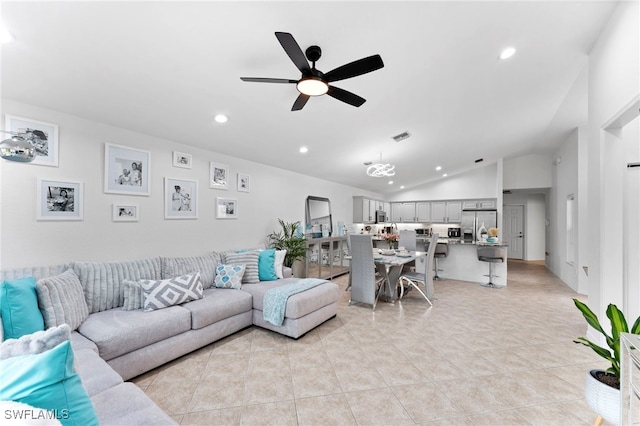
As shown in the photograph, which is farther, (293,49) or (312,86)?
(312,86)

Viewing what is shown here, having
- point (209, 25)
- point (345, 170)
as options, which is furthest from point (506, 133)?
point (209, 25)

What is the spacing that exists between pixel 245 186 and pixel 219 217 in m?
0.75

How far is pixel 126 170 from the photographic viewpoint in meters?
3.14

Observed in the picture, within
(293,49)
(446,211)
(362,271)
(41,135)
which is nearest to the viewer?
(293,49)

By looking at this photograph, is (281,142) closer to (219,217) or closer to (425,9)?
(219,217)

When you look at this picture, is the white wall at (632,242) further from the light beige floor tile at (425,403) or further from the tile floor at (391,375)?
the light beige floor tile at (425,403)

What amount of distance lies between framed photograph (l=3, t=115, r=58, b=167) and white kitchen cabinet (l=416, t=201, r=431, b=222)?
8.86m

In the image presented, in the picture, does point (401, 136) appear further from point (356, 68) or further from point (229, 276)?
point (229, 276)

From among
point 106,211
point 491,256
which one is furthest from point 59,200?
point 491,256

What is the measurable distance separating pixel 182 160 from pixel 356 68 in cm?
283

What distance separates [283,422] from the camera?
183 centimetres

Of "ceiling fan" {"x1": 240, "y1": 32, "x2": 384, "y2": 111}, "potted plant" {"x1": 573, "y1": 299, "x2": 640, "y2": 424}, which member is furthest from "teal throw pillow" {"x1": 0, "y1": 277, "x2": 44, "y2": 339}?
"potted plant" {"x1": 573, "y1": 299, "x2": 640, "y2": 424}

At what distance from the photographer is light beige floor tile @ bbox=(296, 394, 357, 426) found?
1.84 metres

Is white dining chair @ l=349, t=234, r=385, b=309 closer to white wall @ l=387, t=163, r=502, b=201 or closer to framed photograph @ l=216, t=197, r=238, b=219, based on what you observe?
framed photograph @ l=216, t=197, r=238, b=219
